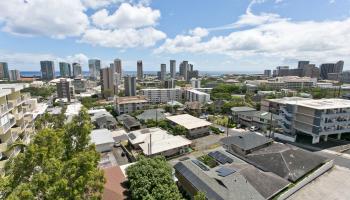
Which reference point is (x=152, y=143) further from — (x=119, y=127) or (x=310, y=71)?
(x=310, y=71)

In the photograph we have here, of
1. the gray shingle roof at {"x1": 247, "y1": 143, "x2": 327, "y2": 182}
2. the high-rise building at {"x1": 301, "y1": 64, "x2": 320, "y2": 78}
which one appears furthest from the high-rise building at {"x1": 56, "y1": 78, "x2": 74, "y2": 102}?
the high-rise building at {"x1": 301, "y1": 64, "x2": 320, "y2": 78}

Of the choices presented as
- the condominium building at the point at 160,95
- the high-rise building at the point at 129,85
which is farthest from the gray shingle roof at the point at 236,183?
the high-rise building at the point at 129,85

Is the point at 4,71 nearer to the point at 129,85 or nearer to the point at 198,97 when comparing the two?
the point at 129,85

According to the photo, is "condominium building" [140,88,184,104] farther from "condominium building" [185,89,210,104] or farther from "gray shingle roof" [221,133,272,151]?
"gray shingle roof" [221,133,272,151]

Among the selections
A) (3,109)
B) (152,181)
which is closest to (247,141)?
(152,181)

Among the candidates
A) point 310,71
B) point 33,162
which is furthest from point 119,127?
point 310,71
